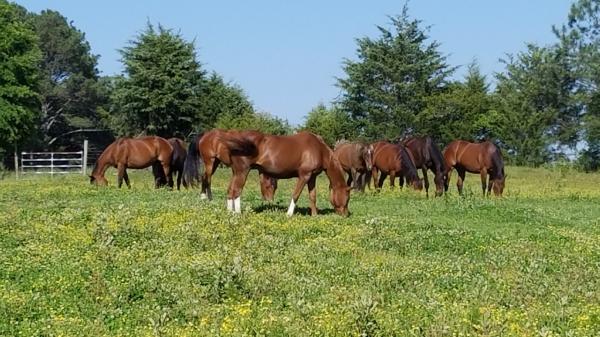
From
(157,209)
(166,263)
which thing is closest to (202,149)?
(157,209)

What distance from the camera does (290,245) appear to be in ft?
42.8

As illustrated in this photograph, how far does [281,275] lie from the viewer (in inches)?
398

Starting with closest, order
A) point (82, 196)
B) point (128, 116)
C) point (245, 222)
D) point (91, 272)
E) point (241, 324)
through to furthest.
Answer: point (241, 324)
point (91, 272)
point (245, 222)
point (82, 196)
point (128, 116)

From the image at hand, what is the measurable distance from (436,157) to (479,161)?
2006 mm

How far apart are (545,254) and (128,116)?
51849 millimetres

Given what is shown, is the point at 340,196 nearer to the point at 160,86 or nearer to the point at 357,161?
the point at 357,161

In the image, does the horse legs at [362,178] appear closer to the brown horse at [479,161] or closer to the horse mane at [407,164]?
the horse mane at [407,164]

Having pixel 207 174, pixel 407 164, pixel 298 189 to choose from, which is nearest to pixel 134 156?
pixel 207 174

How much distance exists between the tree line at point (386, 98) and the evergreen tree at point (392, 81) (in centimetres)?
8

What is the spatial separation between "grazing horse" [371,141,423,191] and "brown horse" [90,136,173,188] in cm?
718

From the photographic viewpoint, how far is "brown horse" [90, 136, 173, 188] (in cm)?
2800

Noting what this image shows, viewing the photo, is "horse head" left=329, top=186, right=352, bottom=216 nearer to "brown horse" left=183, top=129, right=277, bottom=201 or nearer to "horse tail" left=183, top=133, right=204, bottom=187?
"brown horse" left=183, top=129, right=277, bottom=201

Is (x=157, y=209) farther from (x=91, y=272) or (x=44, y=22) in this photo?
(x=44, y=22)

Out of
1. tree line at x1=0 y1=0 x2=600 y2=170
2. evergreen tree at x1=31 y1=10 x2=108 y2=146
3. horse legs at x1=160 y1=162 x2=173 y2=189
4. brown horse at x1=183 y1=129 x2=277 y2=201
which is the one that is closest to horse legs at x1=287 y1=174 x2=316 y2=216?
brown horse at x1=183 y1=129 x2=277 y2=201
